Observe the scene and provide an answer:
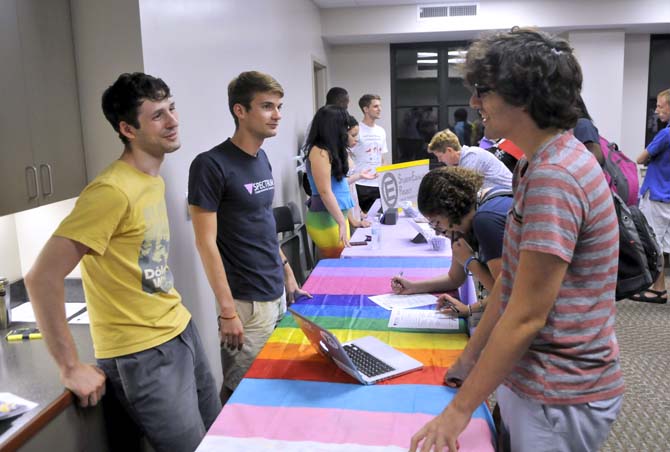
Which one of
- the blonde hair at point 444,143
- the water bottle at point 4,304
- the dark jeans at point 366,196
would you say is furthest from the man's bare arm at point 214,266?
the dark jeans at point 366,196

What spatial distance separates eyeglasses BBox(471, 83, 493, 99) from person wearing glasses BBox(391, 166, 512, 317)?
644mm

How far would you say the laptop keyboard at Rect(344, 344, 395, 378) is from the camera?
1.60 m

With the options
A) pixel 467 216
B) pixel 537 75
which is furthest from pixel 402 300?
pixel 537 75

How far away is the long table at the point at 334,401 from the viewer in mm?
1287

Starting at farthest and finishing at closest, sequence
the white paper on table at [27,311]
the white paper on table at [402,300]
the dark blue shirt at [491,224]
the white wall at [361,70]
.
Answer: the white wall at [361,70] < the white paper on table at [402,300] < the white paper on table at [27,311] < the dark blue shirt at [491,224]

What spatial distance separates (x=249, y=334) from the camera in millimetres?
2229

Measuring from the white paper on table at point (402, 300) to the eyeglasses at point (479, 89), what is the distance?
3.93ft

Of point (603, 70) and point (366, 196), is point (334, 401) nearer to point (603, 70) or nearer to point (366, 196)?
point (366, 196)

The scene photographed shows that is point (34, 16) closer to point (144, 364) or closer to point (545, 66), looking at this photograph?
point (144, 364)

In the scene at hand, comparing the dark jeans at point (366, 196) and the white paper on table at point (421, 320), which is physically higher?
the white paper on table at point (421, 320)

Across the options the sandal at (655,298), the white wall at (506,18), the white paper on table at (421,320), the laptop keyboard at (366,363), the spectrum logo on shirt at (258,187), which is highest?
the white wall at (506,18)

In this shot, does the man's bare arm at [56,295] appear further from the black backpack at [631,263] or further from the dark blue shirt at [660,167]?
the dark blue shirt at [660,167]

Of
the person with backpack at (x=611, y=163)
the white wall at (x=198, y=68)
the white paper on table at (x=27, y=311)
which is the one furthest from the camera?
the person with backpack at (x=611, y=163)

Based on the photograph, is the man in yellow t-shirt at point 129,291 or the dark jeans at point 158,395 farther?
the dark jeans at point 158,395
